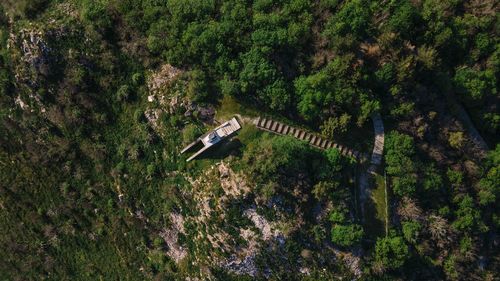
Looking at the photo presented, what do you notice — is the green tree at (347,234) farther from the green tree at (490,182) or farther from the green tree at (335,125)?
the green tree at (490,182)

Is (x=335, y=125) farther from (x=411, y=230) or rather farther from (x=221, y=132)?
(x=411, y=230)

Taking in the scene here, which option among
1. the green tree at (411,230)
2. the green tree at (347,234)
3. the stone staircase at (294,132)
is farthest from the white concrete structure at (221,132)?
the green tree at (411,230)

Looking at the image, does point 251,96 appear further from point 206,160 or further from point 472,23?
point 472,23

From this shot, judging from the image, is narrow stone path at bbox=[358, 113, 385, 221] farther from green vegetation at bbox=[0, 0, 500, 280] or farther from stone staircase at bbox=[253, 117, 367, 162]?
stone staircase at bbox=[253, 117, 367, 162]

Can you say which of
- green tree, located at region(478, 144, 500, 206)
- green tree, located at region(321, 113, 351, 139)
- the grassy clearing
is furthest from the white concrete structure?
green tree, located at region(478, 144, 500, 206)

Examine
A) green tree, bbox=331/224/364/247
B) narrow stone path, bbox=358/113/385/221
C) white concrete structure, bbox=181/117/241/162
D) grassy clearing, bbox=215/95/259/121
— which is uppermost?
grassy clearing, bbox=215/95/259/121

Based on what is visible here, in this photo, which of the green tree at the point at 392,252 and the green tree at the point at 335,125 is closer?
the green tree at the point at 335,125

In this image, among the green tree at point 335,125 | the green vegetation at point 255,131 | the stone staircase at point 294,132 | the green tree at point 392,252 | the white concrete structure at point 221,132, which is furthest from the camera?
the stone staircase at point 294,132

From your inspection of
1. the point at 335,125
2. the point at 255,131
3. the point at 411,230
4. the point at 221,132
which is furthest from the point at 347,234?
the point at 221,132
